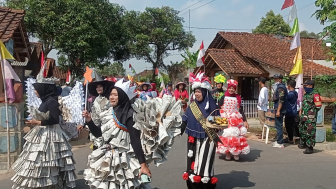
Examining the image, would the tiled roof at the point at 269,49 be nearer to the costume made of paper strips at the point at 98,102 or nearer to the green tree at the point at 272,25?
the green tree at the point at 272,25

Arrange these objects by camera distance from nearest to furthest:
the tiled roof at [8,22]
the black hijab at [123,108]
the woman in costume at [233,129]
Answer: the black hijab at [123,108] → the woman in costume at [233,129] → the tiled roof at [8,22]

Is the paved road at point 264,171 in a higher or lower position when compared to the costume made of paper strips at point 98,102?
lower

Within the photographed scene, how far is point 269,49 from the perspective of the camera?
2141 centimetres

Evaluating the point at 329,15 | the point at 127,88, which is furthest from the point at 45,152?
the point at 329,15

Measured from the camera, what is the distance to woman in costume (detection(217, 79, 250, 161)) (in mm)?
7453

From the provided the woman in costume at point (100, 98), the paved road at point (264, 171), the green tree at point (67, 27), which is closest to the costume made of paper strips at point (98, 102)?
the woman in costume at point (100, 98)

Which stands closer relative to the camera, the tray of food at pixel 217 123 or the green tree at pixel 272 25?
the tray of food at pixel 217 123

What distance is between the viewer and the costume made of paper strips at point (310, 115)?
8391 mm

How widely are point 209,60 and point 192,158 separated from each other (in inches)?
621

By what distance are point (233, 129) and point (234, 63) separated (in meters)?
12.0

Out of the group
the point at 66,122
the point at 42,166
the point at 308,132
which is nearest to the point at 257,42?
the point at 308,132

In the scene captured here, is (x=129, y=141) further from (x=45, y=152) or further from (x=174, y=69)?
(x=174, y=69)

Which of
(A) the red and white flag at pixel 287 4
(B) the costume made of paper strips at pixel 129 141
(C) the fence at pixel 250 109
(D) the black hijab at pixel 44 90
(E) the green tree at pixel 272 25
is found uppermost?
(E) the green tree at pixel 272 25

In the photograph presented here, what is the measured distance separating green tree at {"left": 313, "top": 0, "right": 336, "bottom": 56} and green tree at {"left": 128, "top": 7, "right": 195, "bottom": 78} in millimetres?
21411
